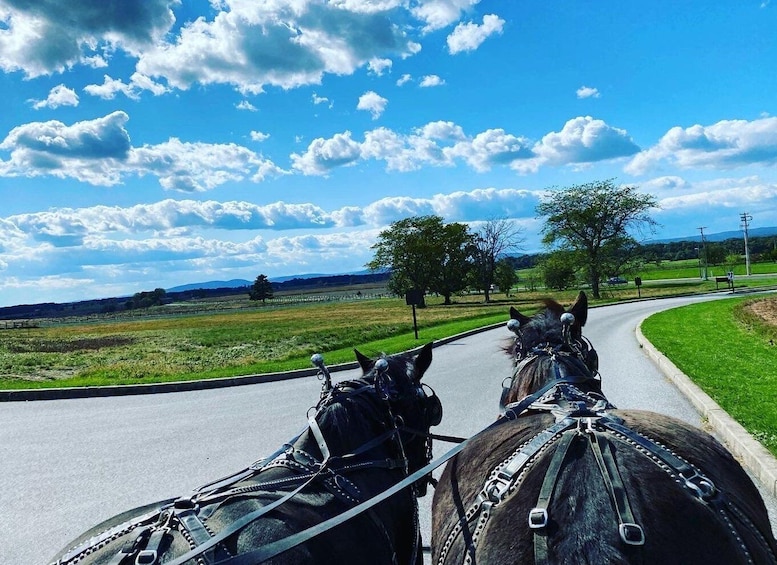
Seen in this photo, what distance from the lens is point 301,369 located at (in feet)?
52.0

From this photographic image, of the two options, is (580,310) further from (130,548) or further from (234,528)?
(130,548)

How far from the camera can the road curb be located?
5.64 metres

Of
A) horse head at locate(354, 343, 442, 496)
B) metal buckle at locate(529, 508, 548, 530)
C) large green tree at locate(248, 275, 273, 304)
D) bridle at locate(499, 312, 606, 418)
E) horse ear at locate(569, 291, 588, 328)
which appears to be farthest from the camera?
large green tree at locate(248, 275, 273, 304)

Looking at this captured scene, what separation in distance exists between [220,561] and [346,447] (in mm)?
1214

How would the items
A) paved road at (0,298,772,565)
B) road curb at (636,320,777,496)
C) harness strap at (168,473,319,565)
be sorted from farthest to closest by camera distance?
paved road at (0,298,772,565) < road curb at (636,320,777,496) < harness strap at (168,473,319,565)

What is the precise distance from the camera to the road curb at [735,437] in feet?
18.5

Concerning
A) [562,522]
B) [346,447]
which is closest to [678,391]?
[346,447]

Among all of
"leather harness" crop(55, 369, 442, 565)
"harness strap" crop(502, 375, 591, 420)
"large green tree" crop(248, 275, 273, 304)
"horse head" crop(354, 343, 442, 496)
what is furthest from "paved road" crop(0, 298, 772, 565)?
"large green tree" crop(248, 275, 273, 304)

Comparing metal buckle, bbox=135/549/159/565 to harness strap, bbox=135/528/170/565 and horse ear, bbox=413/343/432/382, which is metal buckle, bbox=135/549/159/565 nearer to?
harness strap, bbox=135/528/170/565

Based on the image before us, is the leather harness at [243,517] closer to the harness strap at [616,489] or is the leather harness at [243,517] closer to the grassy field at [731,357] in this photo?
the harness strap at [616,489]

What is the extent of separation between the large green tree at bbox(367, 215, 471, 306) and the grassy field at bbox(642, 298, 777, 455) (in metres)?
41.9

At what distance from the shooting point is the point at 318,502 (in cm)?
257

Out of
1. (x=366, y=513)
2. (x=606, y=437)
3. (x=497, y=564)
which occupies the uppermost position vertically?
(x=606, y=437)

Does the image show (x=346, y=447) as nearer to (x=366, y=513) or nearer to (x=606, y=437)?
(x=366, y=513)
